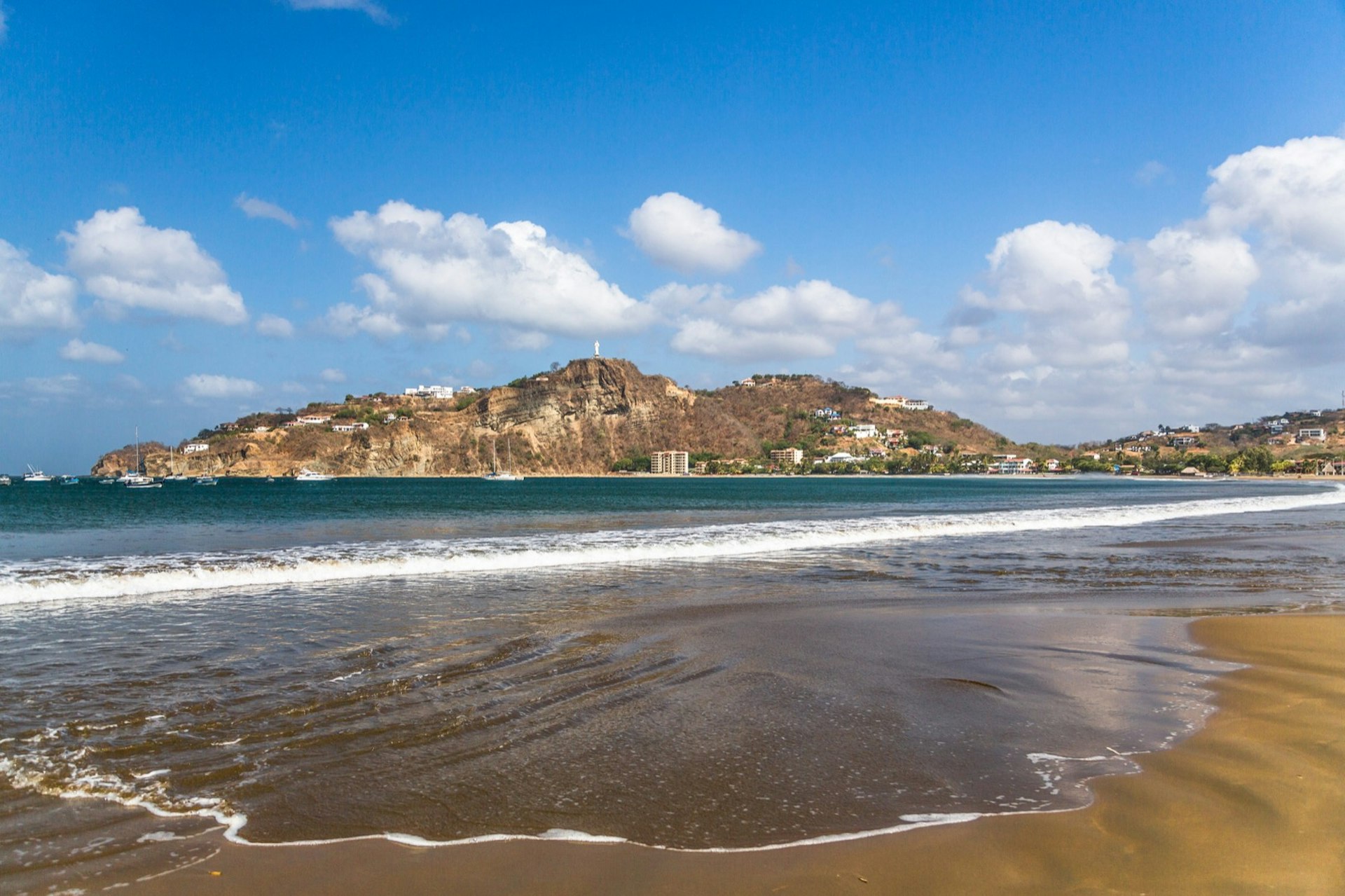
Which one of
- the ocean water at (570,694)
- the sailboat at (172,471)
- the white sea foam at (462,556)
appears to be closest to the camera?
the ocean water at (570,694)

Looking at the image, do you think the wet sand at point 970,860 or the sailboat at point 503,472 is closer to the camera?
the wet sand at point 970,860

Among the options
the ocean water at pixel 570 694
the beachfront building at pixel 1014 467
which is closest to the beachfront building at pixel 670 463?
the beachfront building at pixel 1014 467

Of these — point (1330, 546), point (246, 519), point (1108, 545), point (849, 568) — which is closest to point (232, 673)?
point (849, 568)

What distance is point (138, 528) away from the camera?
30.7 m

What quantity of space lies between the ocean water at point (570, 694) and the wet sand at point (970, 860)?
0.20m

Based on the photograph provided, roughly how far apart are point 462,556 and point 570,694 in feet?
41.1

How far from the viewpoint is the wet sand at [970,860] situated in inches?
152

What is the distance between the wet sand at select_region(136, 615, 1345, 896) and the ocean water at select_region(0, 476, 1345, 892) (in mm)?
196

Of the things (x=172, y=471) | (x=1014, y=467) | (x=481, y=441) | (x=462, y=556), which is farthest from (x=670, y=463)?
(x=462, y=556)

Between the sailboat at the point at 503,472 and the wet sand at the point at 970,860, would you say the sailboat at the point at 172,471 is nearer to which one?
the sailboat at the point at 503,472

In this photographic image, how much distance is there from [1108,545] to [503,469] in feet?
524

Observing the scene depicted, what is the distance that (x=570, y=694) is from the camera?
→ 23.9 ft

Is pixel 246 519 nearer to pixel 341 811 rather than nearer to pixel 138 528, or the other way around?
pixel 138 528

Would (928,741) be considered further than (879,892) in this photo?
Yes
